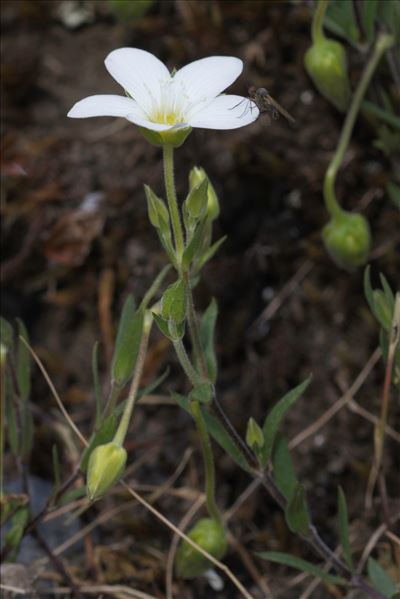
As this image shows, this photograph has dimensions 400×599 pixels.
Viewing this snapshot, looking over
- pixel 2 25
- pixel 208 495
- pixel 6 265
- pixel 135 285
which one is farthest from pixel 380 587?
pixel 2 25

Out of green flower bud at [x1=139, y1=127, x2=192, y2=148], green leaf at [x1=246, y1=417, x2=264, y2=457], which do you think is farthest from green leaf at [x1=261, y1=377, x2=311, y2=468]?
green flower bud at [x1=139, y1=127, x2=192, y2=148]

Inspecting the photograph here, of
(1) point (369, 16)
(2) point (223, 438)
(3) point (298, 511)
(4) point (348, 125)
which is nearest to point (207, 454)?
(2) point (223, 438)

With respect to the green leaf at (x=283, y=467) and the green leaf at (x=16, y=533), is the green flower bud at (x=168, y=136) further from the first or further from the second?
the green leaf at (x=16, y=533)

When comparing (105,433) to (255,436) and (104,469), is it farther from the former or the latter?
(255,436)

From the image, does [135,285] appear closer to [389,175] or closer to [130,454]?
[130,454]

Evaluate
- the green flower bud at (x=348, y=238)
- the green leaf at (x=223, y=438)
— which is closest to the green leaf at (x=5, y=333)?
the green leaf at (x=223, y=438)
